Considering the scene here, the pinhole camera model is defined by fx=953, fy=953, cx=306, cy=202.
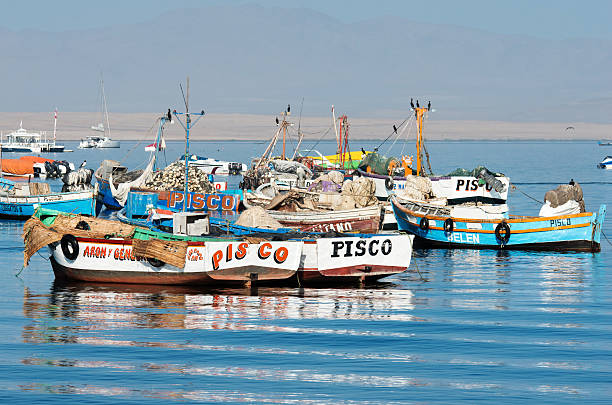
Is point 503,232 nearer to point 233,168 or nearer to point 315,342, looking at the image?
point 315,342

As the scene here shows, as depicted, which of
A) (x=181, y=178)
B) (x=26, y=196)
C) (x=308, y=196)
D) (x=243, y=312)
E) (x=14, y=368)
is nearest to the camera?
(x=14, y=368)

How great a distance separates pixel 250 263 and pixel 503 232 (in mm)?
18360

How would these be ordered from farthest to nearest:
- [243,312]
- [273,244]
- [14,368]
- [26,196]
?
[26,196] → [273,244] → [243,312] → [14,368]

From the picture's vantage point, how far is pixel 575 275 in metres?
40.7

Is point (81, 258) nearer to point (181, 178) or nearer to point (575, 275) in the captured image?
point (575, 275)

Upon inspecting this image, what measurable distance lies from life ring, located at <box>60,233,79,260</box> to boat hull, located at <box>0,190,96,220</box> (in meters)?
23.9

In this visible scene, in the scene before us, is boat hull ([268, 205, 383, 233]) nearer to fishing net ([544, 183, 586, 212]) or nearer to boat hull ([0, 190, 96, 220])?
fishing net ([544, 183, 586, 212])

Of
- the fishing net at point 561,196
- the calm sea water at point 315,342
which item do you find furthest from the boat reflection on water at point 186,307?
the fishing net at point 561,196

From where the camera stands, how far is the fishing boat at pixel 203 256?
34.7 meters

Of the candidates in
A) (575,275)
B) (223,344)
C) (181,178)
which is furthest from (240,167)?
(223,344)

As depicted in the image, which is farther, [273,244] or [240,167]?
[240,167]

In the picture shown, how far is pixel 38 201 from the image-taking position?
205ft

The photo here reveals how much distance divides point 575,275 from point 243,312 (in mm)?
16586

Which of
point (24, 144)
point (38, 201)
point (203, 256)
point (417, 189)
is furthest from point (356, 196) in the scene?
point (24, 144)
